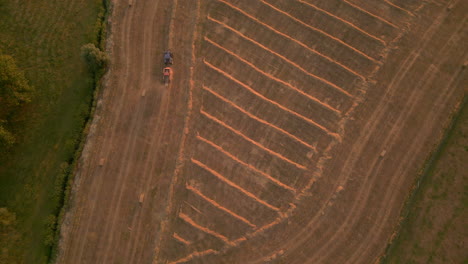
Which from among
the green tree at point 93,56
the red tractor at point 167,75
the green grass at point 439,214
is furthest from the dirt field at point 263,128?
the green tree at point 93,56

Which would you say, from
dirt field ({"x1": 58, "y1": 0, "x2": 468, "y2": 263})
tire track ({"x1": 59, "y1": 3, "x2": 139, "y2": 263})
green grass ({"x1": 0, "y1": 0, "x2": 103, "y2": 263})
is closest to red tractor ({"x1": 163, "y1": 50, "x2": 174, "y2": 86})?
dirt field ({"x1": 58, "y1": 0, "x2": 468, "y2": 263})

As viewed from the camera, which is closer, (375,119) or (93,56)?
(375,119)

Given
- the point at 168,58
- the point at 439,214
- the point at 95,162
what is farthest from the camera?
the point at 168,58

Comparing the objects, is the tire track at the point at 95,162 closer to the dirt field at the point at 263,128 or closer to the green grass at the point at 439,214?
the dirt field at the point at 263,128

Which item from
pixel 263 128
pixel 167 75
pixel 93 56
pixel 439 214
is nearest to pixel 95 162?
pixel 93 56

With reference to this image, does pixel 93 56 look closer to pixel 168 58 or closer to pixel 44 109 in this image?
pixel 168 58

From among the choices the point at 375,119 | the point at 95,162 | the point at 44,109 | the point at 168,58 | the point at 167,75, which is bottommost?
the point at 95,162

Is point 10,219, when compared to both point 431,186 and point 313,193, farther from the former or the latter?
point 431,186
